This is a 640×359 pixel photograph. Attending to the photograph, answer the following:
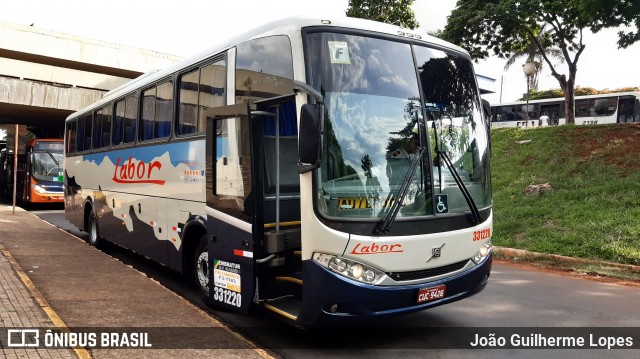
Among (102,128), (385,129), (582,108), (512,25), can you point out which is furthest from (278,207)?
(582,108)

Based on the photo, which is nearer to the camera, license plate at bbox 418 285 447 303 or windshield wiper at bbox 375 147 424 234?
windshield wiper at bbox 375 147 424 234

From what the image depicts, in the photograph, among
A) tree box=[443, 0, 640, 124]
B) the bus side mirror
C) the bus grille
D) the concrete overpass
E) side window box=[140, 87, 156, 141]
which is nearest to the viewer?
the bus side mirror

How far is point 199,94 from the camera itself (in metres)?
6.85

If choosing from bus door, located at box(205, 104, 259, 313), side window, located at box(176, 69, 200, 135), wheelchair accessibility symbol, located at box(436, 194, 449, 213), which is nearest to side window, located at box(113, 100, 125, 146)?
side window, located at box(176, 69, 200, 135)

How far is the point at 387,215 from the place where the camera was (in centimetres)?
473

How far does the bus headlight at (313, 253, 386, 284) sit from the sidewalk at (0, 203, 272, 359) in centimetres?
96

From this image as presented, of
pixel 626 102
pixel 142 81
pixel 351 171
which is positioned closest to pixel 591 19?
pixel 142 81

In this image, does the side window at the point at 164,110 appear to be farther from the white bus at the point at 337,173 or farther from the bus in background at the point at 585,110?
the bus in background at the point at 585,110

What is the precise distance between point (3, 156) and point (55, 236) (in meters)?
22.3

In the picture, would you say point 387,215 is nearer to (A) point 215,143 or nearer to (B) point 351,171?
(B) point 351,171

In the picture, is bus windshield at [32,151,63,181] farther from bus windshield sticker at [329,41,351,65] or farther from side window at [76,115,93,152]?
bus windshield sticker at [329,41,351,65]

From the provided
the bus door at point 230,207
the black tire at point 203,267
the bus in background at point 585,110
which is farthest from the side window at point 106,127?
the bus in background at point 585,110

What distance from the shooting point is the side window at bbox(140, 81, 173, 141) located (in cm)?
770

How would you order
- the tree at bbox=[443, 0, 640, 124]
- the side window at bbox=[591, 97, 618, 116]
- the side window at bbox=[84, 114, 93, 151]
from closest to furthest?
the side window at bbox=[84, 114, 93, 151]
the tree at bbox=[443, 0, 640, 124]
the side window at bbox=[591, 97, 618, 116]
